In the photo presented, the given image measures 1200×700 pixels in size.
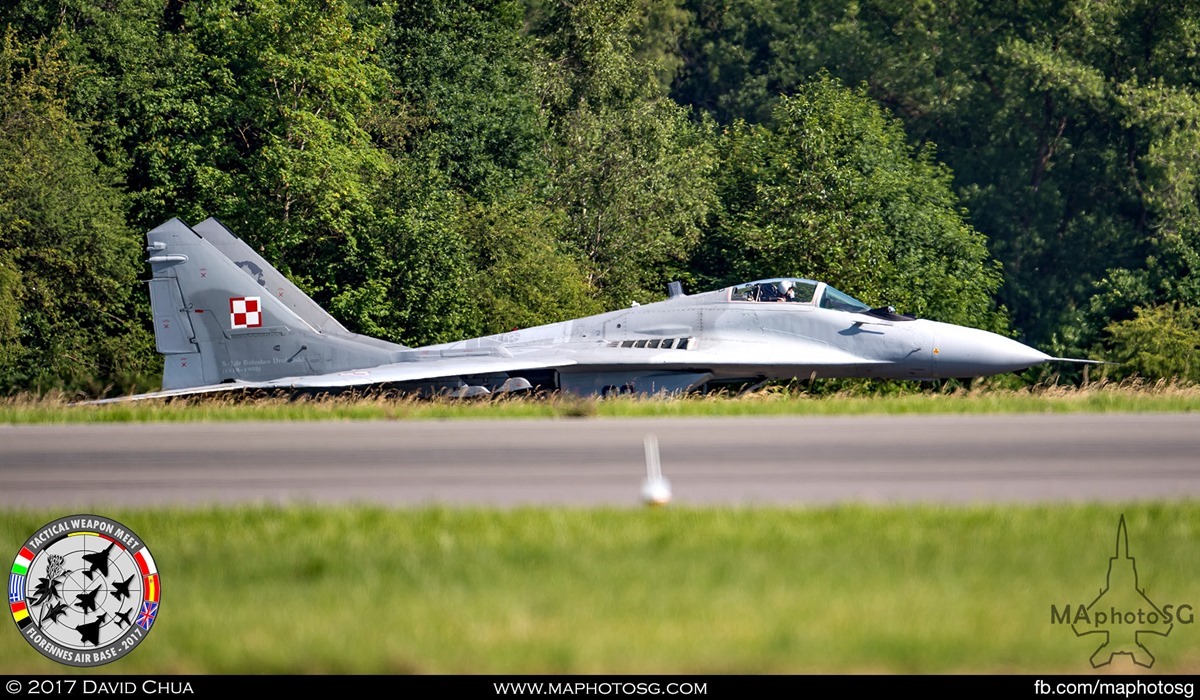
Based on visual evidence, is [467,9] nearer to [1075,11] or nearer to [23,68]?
[23,68]

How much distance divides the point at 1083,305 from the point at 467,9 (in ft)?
85.9

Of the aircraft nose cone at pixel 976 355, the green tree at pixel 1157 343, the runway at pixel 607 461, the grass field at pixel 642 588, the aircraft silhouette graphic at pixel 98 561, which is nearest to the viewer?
the grass field at pixel 642 588

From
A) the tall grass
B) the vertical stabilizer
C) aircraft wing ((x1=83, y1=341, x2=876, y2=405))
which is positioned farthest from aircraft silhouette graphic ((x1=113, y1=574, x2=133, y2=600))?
the vertical stabilizer

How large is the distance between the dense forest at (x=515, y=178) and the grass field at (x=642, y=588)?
62.6 feet

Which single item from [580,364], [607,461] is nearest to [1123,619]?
[607,461]

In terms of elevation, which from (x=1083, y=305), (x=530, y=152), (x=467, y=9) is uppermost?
(x=467, y=9)

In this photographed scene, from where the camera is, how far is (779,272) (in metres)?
39.0

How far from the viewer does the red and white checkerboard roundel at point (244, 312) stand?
25969 mm

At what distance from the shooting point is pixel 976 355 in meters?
23.2

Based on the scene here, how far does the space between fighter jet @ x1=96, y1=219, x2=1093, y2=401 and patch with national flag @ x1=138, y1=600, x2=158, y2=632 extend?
1490cm

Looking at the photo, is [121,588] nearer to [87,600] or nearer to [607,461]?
[87,600]

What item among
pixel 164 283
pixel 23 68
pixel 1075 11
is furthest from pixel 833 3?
pixel 164 283
